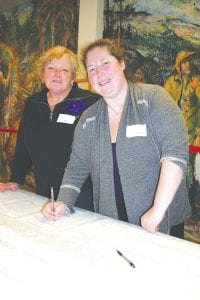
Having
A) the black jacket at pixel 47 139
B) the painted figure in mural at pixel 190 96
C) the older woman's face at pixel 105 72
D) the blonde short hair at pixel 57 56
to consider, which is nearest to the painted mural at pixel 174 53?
the painted figure in mural at pixel 190 96

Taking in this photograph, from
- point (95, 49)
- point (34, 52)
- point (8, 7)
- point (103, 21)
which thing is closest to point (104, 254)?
point (95, 49)

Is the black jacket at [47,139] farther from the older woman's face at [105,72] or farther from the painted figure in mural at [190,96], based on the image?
the painted figure in mural at [190,96]

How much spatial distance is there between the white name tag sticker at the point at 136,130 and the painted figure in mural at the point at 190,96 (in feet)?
6.68

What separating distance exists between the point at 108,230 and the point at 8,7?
578cm

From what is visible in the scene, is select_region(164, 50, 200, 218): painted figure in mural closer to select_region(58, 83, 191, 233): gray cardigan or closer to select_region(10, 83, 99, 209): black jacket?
select_region(10, 83, 99, 209): black jacket

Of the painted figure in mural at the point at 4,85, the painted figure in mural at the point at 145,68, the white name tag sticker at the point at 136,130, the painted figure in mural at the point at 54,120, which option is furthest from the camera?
the painted figure in mural at the point at 4,85

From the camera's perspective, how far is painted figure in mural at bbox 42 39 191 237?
1.42 m

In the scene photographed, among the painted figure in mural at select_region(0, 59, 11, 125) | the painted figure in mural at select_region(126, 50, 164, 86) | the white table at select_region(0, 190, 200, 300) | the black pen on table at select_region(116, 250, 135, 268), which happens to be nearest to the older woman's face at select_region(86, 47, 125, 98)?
the white table at select_region(0, 190, 200, 300)

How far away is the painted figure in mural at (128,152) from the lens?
142cm

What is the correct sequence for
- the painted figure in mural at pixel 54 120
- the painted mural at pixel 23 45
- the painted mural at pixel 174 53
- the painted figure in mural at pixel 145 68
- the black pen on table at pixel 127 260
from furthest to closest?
1. the painted mural at pixel 23 45
2. the painted figure in mural at pixel 145 68
3. the painted mural at pixel 174 53
4. the painted figure in mural at pixel 54 120
5. the black pen on table at pixel 127 260

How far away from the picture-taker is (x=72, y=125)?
2.16 m

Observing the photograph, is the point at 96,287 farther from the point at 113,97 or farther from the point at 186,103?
the point at 186,103

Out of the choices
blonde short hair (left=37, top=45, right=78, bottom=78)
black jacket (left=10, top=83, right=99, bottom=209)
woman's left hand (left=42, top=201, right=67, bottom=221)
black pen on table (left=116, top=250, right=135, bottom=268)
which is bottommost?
woman's left hand (left=42, top=201, right=67, bottom=221)

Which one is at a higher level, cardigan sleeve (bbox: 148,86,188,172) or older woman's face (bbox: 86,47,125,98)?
older woman's face (bbox: 86,47,125,98)
